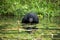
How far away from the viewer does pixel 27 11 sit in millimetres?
9734

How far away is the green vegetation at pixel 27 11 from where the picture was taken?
6.70m

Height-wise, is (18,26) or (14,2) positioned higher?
(14,2)

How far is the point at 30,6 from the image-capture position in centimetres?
1030

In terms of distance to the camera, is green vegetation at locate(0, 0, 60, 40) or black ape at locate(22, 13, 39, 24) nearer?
green vegetation at locate(0, 0, 60, 40)

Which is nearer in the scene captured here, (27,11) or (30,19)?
(30,19)

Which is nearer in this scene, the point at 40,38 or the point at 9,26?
the point at 40,38

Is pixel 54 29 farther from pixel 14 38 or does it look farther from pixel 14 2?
pixel 14 2

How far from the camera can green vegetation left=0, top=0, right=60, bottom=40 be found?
6703mm

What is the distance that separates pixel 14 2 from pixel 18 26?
278 cm

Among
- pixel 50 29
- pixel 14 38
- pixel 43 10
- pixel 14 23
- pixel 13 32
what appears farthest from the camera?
pixel 43 10

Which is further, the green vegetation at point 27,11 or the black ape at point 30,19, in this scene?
the black ape at point 30,19

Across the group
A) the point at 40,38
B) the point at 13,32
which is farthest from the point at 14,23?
the point at 40,38

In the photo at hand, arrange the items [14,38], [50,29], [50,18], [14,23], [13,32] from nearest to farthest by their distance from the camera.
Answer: [14,38] < [13,32] < [50,29] < [14,23] < [50,18]

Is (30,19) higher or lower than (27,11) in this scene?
lower
